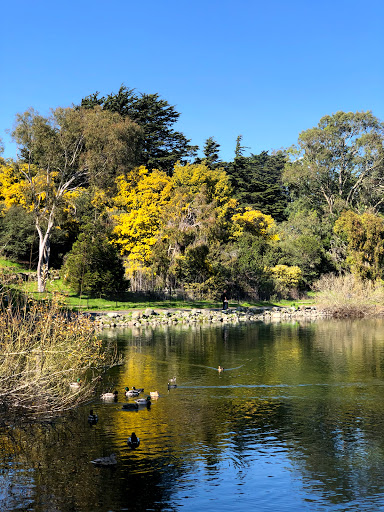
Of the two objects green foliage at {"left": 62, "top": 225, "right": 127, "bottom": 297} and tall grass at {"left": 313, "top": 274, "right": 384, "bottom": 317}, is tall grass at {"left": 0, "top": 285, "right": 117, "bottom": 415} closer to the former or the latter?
green foliage at {"left": 62, "top": 225, "right": 127, "bottom": 297}

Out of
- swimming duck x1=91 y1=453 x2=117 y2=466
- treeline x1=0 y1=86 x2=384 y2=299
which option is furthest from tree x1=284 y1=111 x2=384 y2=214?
swimming duck x1=91 y1=453 x2=117 y2=466

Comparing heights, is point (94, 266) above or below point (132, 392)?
above

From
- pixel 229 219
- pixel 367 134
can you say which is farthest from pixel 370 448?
pixel 367 134

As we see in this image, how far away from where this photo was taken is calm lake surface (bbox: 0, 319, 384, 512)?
12.9m

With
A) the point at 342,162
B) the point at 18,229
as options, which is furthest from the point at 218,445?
the point at 342,162

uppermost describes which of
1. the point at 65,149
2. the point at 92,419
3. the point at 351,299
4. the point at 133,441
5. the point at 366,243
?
the point at 65,149

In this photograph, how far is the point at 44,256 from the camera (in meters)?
59.4

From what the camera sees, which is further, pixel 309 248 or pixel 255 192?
pixel 255 192

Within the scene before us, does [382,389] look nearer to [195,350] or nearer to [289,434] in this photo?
[289,434]

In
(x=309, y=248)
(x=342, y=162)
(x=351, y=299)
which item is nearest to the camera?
(x=351, y=299)

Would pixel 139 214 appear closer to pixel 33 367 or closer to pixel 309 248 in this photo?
pixel 309 248

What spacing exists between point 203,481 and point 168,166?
235ft

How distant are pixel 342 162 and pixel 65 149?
46.4 meters

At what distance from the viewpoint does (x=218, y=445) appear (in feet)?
53.9
